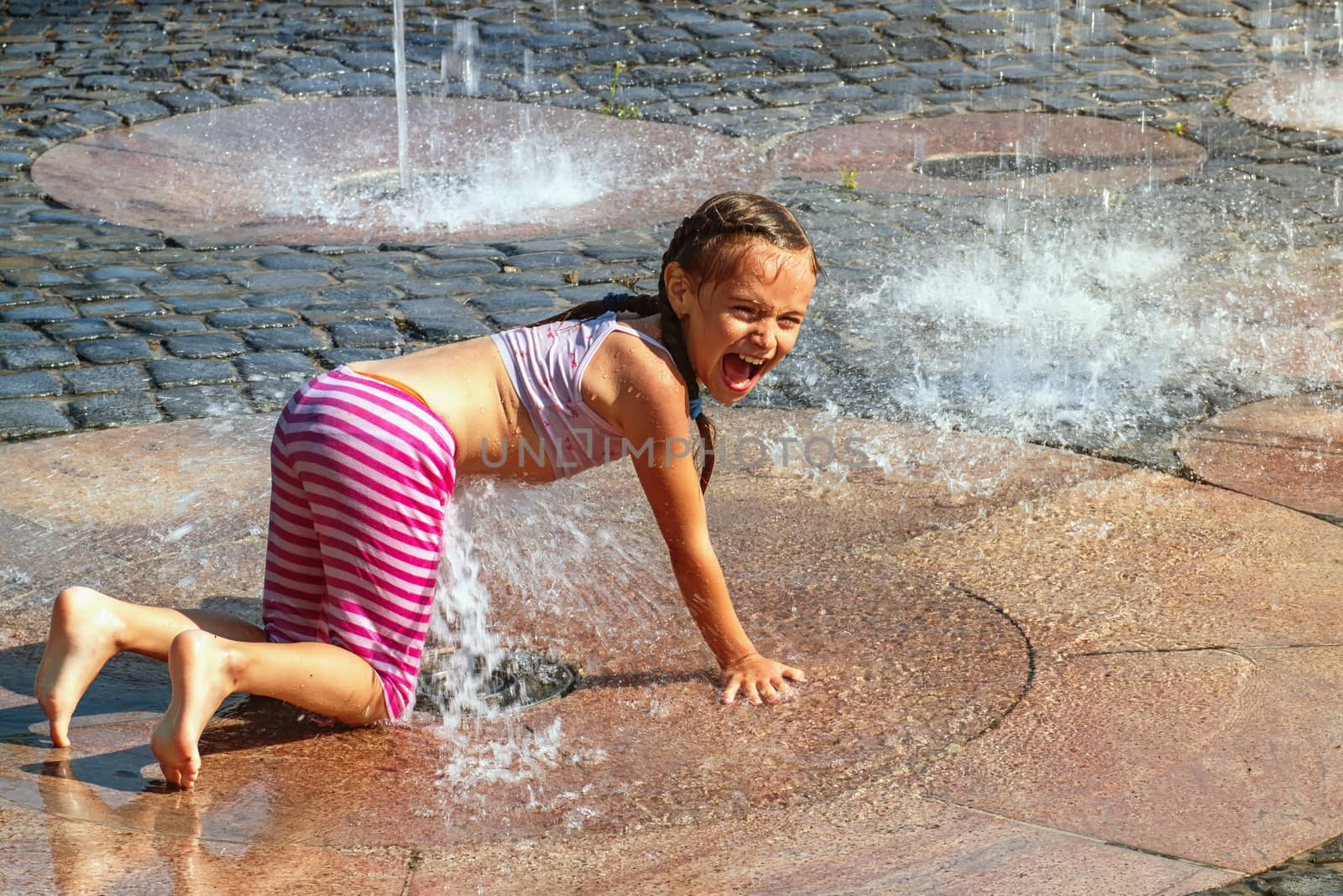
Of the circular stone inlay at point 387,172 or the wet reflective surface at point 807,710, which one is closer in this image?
the wet reflective surface at point 807,710

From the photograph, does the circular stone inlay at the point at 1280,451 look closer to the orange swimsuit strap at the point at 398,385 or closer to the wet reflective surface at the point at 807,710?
the wet reflective surface at the point at 807,710

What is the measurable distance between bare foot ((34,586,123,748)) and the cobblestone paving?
1792 mm

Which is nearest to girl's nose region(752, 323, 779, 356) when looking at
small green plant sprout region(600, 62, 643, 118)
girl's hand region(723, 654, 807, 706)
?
girl's hand region(723, 654, 807, 706)

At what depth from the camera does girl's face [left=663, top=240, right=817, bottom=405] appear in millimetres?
2816

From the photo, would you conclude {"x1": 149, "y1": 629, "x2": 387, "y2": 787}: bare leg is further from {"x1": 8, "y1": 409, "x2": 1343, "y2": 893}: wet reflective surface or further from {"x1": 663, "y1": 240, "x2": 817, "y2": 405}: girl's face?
{"x1": 663, "y1": 240, "x2": 817, "y2": 405}: girl's face

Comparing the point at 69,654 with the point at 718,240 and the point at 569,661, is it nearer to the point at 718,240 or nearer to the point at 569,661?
the point at 569,661

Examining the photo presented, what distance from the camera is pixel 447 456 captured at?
280cm

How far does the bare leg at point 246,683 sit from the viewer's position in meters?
2.43

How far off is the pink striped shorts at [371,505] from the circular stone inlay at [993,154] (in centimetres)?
435

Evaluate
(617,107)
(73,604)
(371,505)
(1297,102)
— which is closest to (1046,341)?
(371,505)

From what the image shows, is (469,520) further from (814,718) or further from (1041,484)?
(1041,484)

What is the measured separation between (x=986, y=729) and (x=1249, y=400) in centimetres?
214

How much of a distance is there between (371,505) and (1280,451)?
2.50 metres

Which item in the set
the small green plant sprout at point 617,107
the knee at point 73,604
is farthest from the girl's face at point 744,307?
the small green plant sprout at point 617,107
